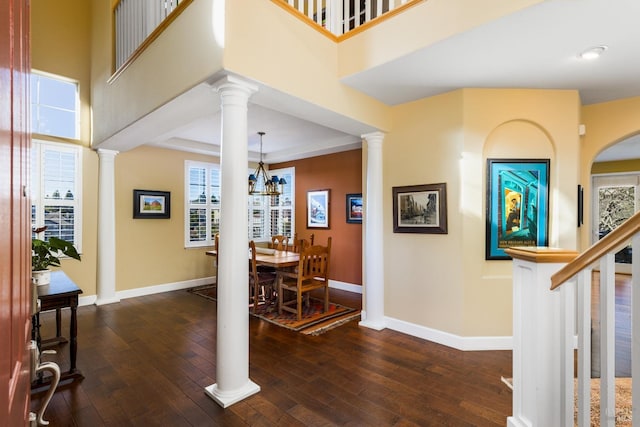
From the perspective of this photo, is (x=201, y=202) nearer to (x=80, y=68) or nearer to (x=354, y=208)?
(x=80, y=68)

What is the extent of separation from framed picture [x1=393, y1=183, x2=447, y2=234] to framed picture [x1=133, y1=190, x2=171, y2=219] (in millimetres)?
3983

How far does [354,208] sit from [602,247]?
4329 millimetres

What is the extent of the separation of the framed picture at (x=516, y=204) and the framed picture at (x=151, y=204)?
496cm

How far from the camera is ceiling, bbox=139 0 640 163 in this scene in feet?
6.62

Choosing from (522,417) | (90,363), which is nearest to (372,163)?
(522,417)

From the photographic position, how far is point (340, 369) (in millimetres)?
2707

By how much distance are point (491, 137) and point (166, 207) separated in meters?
5.03

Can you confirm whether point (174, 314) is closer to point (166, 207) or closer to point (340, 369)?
point (166, 207)

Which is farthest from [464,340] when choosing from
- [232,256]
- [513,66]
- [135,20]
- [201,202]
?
[135,20]

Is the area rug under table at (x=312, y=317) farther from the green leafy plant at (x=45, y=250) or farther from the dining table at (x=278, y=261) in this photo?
the green leafy plant at (x=45, y=250)

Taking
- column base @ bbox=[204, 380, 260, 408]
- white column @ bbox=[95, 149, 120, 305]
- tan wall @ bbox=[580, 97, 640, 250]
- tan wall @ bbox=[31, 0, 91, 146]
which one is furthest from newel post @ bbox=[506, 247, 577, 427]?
tan wall @ bbox=[31, 0, 91, 146]

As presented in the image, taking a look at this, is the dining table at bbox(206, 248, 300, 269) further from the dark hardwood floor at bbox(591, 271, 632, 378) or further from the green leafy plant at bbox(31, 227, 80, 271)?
the dark hardwood floor at bbox(591, 271, 632, 378)

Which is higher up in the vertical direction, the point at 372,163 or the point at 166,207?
the point at 372,163

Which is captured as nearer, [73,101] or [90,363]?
[90,363]
